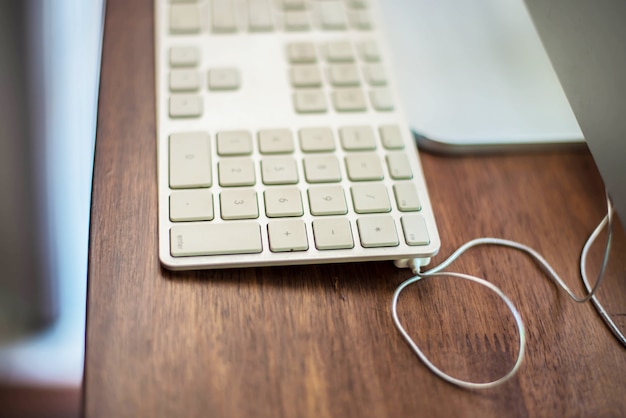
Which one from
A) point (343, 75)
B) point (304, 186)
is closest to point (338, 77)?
point (343, 75)

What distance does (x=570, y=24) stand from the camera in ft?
1.26

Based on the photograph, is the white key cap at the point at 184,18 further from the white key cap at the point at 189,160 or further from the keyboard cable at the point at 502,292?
the keyboard cable at the point at 502,292

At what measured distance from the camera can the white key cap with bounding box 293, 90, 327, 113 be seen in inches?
17.2

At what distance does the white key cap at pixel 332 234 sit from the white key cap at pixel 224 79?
13 cm

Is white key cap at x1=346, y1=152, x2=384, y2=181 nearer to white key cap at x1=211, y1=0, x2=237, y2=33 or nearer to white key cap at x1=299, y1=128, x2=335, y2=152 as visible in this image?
white key cap at x1=299, y1=128, x2=335, y2=152

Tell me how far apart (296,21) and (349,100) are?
0.09 meters

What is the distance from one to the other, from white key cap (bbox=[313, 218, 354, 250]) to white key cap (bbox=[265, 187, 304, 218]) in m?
0.02

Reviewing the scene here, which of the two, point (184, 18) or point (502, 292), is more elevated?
point (184, 18)

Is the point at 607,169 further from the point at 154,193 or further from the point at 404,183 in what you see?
the point at 154,193

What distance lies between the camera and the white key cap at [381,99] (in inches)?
17.5

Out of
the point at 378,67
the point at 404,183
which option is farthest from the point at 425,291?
the point at 378,67

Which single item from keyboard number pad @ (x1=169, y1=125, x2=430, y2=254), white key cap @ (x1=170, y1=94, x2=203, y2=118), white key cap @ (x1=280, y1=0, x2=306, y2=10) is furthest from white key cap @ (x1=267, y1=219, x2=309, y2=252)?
white key cap @ (x1=280, y1=0, x2=306, y2=10)

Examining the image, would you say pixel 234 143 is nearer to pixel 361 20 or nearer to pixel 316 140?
pixel 316 140

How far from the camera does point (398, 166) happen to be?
1.35 ft
